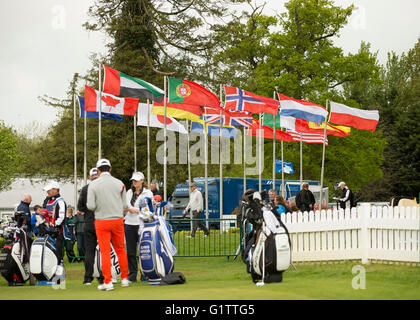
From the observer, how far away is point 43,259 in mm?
12039

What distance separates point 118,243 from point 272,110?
16.2 meters

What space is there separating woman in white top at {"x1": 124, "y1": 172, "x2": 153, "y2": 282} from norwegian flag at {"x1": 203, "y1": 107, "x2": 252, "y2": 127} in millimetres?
16630

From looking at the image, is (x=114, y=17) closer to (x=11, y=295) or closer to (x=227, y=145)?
(x=227, y=145)

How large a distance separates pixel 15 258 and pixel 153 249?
9.17 feet

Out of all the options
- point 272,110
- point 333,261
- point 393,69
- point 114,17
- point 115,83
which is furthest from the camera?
point 393,69

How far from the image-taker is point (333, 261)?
15.2 metres

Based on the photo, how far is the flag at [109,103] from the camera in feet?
84.6

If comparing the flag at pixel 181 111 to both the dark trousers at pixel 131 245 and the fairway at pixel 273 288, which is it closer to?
the fairway at pixel 273 288

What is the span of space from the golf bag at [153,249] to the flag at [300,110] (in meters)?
15.4

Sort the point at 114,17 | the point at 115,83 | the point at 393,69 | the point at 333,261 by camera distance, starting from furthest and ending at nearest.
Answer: the point at 393,69
the point at 114,17
the point at 115,83
the point at 333,261

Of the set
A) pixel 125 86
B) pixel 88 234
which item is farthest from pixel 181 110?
pixel 88 234

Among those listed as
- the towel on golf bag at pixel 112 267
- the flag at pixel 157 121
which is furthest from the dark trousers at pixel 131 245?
the flag at pixel 157 121

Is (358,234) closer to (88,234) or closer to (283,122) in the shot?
(88,234)
